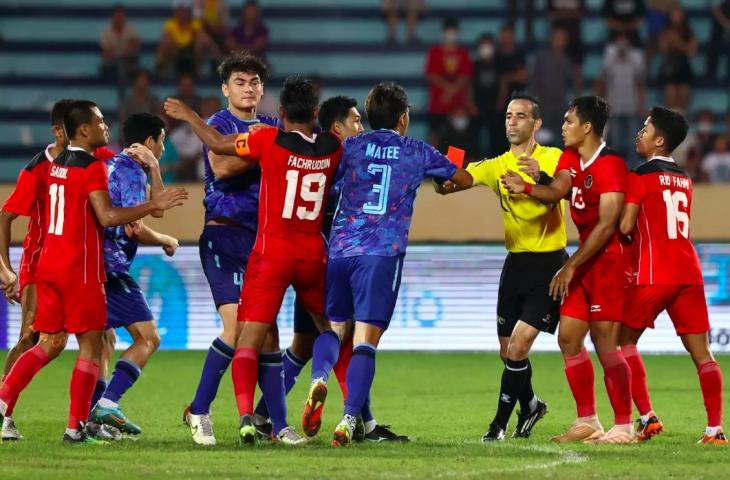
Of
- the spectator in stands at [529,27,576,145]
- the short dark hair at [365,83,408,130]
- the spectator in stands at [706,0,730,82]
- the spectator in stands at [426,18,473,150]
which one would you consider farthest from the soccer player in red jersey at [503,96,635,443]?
the spectator in stands at [706,0,730,82]

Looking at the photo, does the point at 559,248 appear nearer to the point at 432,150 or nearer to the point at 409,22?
the point at 432,150

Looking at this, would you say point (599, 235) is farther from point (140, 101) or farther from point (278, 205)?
point (140, 101)

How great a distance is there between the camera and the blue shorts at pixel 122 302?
28.1ft

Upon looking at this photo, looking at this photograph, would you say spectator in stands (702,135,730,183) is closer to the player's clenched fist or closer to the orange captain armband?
the orange captain armband

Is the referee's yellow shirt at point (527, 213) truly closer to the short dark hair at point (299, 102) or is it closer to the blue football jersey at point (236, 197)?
the short dark hair at point (299, 102)

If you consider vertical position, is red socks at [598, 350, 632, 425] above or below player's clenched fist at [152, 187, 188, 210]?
below

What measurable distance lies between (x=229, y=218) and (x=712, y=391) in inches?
111

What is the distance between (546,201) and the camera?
26.0 feet

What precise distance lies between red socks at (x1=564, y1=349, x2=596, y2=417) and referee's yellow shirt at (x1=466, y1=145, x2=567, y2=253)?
0.65 meters

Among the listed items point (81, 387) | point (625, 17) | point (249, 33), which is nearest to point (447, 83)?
point (625, 17)

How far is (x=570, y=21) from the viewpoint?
18078mm

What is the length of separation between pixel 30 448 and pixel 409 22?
41.6 feet

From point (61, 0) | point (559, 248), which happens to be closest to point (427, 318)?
point (559, 248)

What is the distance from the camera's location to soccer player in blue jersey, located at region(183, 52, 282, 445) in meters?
7.80
